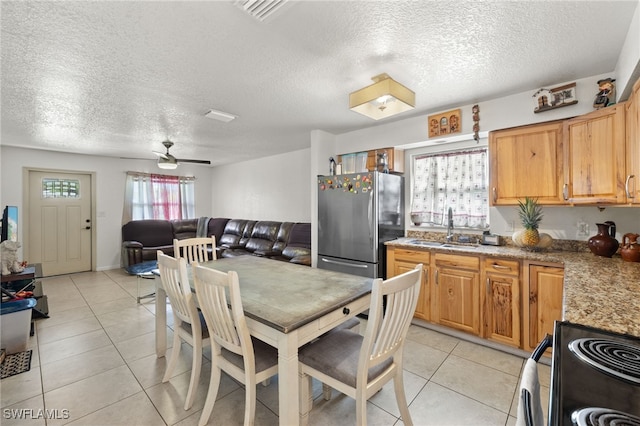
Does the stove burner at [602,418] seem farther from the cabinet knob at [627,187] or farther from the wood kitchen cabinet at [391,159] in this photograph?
the wood kitchen cabinet at [391,159]

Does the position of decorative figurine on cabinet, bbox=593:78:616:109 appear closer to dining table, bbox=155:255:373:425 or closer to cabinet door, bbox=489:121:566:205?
cabinet door, bbox=489:121:566:205

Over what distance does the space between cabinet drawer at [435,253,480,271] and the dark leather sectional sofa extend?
74.1 inches

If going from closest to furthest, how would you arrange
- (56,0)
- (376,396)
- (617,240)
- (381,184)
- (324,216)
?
(56,0), (376,396), (617,240), (381,184), (324,216)

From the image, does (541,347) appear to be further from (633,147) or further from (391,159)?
(391,159)

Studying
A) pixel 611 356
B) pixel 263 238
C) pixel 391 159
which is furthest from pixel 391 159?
pixel 263 238

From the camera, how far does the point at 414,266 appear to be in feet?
9.78

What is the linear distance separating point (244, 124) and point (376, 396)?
131 inches

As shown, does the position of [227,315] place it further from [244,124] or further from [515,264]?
[244,124]

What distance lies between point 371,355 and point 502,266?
69.8 inches

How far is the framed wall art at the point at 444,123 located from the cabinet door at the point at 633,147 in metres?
1.30

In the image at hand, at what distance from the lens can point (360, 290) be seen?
1.79 metres

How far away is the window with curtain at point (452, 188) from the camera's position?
318 centimetres

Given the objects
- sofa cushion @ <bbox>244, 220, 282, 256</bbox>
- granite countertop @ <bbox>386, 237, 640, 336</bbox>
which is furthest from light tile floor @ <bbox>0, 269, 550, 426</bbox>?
sofa cushion @ <bbox>244, 220, 282, 256</bbox>

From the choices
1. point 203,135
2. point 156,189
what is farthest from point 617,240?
point 156,189
